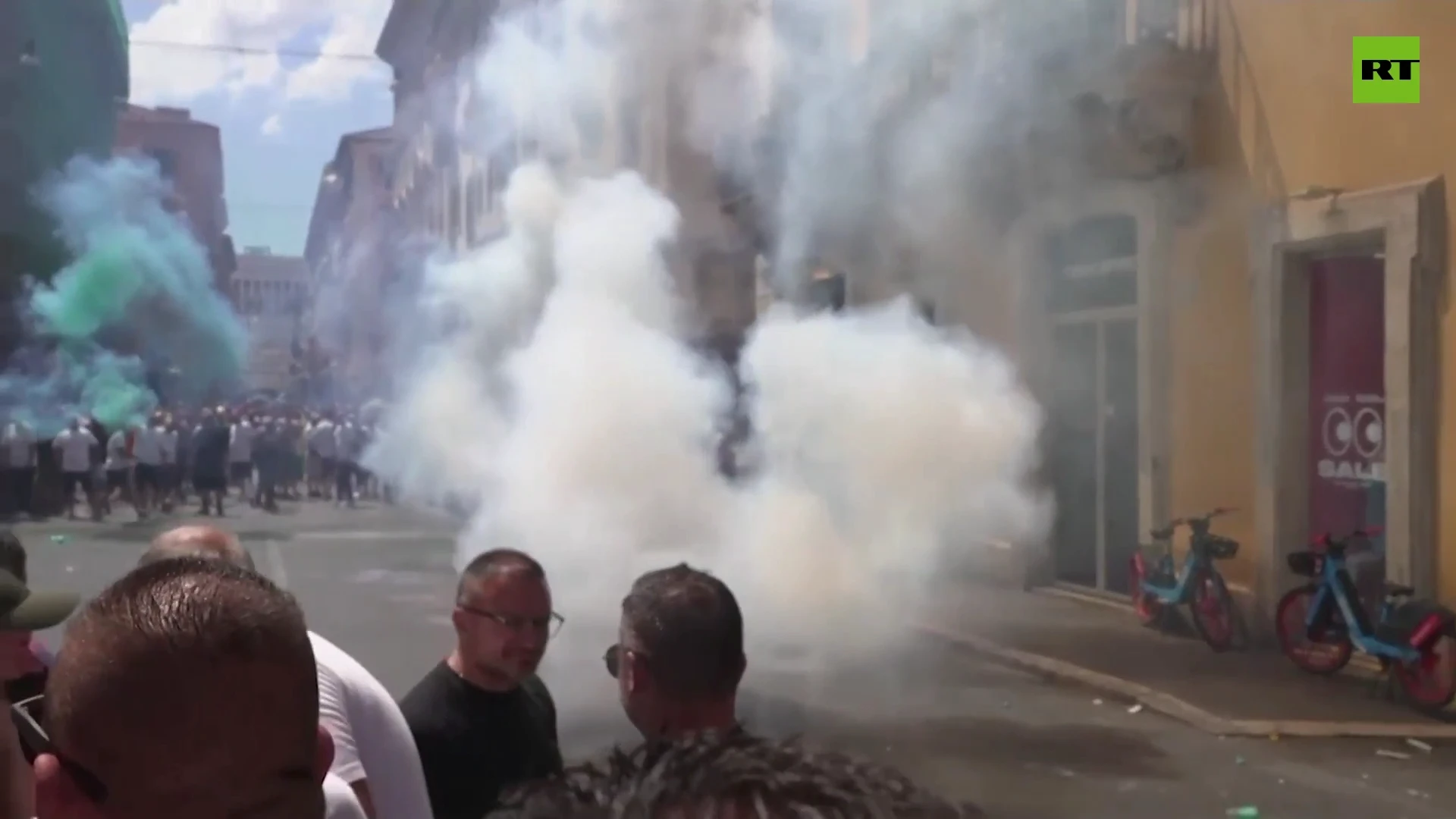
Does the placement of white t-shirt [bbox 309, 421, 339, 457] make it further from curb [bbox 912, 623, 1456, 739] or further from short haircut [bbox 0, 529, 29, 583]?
short haircut [bbox 0, 529, 29, 583]

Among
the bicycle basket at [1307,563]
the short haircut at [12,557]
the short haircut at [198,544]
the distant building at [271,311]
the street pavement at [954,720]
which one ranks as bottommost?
the street pavement at [954,720]

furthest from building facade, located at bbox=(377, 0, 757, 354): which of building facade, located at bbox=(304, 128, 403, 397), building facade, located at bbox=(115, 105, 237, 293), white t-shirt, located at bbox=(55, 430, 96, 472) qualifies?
white t-shirt, located at bbox=(55, 430, 96, 472)

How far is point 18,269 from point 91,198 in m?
0.61

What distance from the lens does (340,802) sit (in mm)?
1438

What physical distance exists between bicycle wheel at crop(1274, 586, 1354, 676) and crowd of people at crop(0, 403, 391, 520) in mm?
4489

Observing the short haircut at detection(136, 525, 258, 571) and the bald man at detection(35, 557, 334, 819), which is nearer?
the bald man at detection(35, 557, 334, 819)

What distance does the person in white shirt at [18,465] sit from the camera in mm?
6938

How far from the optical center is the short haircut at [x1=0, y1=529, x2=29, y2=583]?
2.07m

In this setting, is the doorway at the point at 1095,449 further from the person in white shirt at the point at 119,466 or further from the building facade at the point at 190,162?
the person in white shirt at the point at 119,466

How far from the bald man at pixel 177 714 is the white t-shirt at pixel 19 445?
23.3ft

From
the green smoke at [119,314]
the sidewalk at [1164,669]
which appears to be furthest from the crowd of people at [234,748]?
the green smoke at [119,314]

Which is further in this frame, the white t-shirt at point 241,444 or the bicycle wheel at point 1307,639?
the white t-shirt at point 241,444

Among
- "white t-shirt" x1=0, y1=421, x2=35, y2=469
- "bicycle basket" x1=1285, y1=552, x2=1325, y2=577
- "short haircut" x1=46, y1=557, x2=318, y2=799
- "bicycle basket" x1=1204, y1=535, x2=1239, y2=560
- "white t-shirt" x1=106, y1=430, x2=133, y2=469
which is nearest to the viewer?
"short haircut" x1=46, y1=557, x2=318, y2=799

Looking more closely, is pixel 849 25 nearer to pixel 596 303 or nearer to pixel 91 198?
pixel 596 303
